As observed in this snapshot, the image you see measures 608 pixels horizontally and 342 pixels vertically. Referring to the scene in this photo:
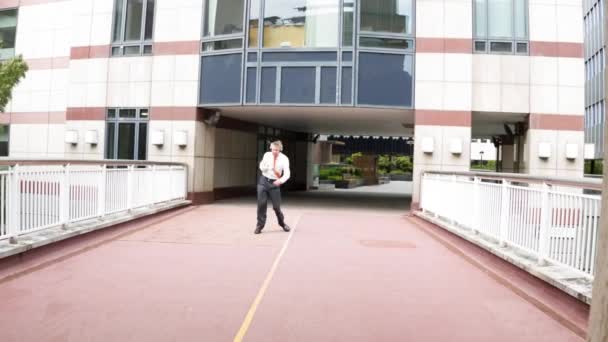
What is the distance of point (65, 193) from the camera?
7.69m

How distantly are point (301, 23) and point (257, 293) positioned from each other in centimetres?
994

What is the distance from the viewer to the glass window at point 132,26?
14977mm

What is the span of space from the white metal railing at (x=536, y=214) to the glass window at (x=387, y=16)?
18.6 ft

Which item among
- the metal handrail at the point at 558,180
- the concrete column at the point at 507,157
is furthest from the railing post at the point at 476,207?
the concrete column at the point at 507,157

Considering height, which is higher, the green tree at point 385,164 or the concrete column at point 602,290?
the green tree at point 385,164

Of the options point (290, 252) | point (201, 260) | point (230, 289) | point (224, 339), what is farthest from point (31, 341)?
point (290, 252)

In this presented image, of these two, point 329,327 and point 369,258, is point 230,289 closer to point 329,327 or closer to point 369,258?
point 329,327

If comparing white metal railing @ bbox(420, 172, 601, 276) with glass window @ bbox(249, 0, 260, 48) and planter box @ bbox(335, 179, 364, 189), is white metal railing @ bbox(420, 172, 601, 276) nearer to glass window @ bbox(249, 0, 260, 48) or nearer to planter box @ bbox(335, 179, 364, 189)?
glass window @ bbox(249, 0, 260, 48)

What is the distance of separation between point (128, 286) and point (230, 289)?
1172 mm

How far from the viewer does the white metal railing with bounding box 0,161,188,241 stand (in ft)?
20.8

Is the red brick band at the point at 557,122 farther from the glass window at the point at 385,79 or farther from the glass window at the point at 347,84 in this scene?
the glass window at the point at 347,84

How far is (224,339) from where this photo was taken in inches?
159

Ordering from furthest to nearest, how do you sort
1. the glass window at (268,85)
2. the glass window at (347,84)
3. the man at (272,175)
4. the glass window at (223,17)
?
the glass window at (223,17), the glass window at (268,85), the glass window at (347,84), the man at (272,175)

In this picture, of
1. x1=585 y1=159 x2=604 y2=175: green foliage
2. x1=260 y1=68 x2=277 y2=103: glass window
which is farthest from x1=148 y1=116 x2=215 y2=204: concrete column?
x1=585 y1=159 x2=604 y2=175: green foliage
